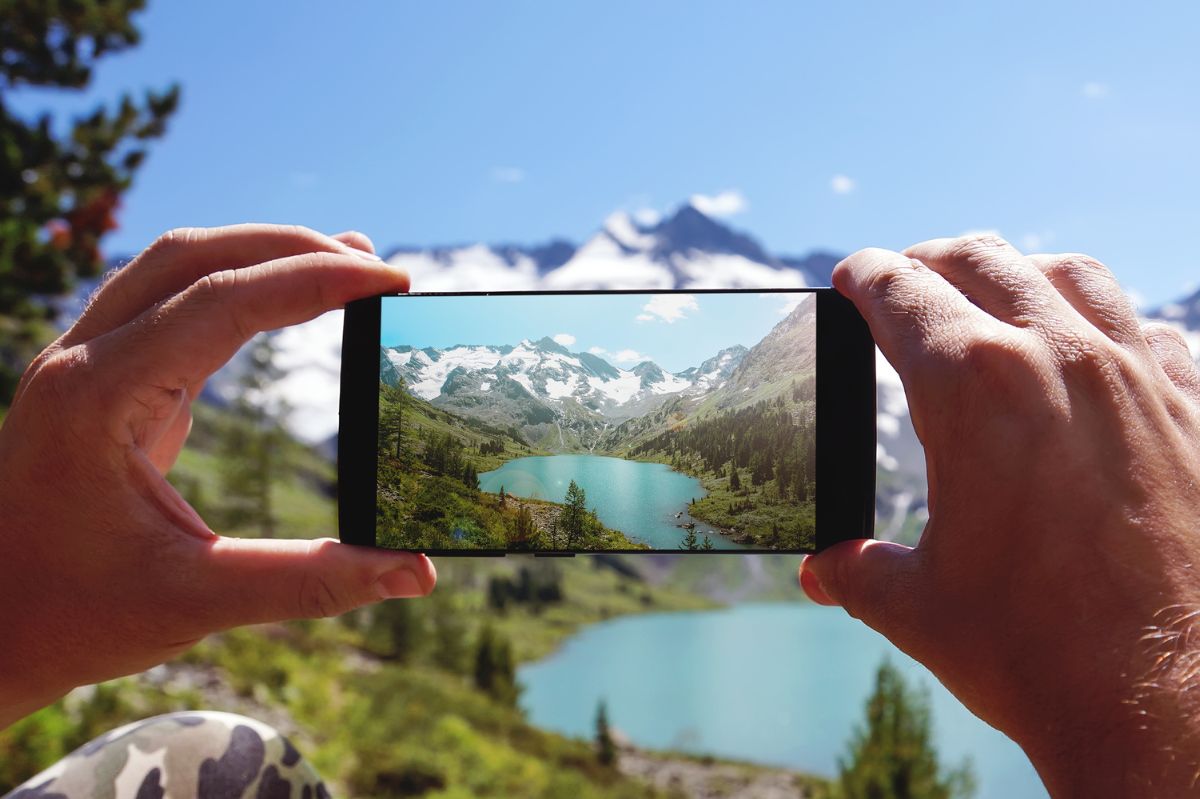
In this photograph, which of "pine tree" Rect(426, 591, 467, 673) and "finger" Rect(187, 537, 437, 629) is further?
"pine tree" Rect(426, 591, 467, 673)

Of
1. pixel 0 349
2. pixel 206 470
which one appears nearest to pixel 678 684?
pixel 206 470

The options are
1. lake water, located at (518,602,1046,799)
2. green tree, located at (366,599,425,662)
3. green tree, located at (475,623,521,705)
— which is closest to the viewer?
green tree, located at (475,623,521,705)

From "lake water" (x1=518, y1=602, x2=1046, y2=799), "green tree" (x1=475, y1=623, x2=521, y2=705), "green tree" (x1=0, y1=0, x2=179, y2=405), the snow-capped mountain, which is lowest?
"lake water" (x1=518, y1=602, x2=1046, y2=799)

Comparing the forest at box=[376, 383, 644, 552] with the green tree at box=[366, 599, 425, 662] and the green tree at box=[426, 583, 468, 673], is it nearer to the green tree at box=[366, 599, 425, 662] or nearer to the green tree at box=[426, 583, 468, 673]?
the green tree at box=[366, 599, 425, 662]

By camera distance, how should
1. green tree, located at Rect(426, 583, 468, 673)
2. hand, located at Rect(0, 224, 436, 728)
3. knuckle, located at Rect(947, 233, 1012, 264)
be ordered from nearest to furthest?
knuckle, located at Rect(947, 233, 1012, 264) < hand, located at Rect(0, 224, 436, 728) < green tree, located at Rect(426, 583, 468, 673)

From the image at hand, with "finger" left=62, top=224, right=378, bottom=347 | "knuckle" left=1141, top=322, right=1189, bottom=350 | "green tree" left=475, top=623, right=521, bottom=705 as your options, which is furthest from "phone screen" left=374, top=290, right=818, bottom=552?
"green tree" left=475, top=623, right=521, bottom=705

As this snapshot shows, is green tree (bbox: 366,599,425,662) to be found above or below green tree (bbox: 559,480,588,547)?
below

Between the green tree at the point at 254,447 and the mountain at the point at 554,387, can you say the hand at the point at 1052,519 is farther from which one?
the green tree at the point at 254,447
